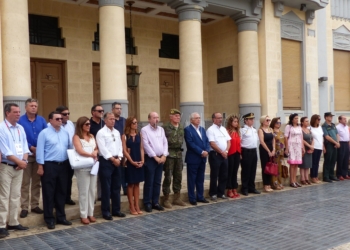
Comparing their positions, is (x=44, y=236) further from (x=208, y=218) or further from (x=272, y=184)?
(x=272, y=184)

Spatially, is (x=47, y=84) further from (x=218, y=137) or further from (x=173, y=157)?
(x=218, y=137)

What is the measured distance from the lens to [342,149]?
1080 centimetres

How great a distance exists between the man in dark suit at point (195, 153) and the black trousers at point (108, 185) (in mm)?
1582

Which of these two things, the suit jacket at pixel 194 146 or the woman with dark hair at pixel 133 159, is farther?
the suit jacket at pixel 194 146

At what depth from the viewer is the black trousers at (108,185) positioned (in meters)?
6.65

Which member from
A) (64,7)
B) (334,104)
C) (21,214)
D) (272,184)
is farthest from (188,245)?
(334,104)

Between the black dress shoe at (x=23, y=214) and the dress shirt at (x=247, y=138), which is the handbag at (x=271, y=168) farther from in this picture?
the black dress shoe at (x=23, y=214)

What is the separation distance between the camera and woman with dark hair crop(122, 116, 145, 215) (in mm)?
6961

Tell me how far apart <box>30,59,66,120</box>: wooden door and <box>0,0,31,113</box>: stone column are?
3.02 meters

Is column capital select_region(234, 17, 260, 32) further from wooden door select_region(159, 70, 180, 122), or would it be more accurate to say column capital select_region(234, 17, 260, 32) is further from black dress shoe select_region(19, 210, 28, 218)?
black dress shoe select_region(19, 210, 28, 218)

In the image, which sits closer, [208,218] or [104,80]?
[208,218]

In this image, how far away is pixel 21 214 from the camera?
247 inches

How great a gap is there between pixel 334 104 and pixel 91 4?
10.5 meters

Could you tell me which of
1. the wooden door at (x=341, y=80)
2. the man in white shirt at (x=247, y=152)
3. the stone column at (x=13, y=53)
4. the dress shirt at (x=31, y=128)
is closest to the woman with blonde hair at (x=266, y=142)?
the man in white shirt at (x=247, y=152)
